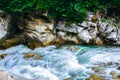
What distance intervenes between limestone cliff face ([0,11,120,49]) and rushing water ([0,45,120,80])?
539mm

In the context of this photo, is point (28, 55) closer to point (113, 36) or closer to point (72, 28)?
point (72, 28)

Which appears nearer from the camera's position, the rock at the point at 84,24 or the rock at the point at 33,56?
the rock at the point at 33,56

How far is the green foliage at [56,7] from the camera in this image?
516 inches

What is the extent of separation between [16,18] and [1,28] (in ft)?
3.21

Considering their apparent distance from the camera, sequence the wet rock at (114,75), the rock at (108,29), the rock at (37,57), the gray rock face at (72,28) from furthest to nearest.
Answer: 1. the rock at (108,29)
2. the gray rock face at (72,28)
3. the rock at (37,57)
4. the wet rock at (114,75)

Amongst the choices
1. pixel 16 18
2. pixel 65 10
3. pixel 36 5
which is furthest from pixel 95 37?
pixel 16 18

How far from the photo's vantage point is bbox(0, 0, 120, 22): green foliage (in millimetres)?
13109

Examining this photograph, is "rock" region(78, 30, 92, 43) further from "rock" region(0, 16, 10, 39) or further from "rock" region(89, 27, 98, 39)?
"rock" region(0, 16, 10, 39)

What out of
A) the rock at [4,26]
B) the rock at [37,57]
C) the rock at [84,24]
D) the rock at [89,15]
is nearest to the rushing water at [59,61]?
the rock at [37,57]

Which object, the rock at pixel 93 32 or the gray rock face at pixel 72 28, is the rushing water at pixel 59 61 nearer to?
the rock at pixel 93 32

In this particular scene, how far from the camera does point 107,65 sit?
10.1 meters

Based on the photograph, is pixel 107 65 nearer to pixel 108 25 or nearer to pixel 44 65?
pixel 44 65

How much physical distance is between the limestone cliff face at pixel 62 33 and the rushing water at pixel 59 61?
1.77 feet

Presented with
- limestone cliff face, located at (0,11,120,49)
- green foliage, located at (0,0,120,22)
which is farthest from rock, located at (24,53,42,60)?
green foliage, located at (0,0,120,22)
